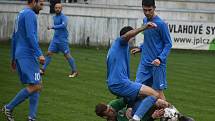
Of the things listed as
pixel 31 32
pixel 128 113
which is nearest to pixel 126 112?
pixel 128 113

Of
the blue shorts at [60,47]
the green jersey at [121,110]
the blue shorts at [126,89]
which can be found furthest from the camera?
the blue shorts at [60,47]

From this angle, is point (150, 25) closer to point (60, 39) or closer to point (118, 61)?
point (118, 61)

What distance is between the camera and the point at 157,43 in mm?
11203

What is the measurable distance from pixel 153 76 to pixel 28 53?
2.13 m

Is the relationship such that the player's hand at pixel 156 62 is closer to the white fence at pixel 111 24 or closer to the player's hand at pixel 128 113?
the player's hand at pixel 128 113

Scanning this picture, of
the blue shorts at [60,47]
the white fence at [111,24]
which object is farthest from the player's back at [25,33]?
the white fence at [111,24]

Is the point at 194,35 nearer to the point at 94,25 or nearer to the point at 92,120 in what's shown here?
the point at 94,25

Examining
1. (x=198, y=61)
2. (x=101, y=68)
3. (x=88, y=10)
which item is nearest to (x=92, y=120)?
(x=101, y=68)

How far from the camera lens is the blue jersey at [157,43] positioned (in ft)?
36.4

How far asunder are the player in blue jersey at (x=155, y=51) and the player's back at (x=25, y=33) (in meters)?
1.75

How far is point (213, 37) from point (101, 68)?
1133 centimetres

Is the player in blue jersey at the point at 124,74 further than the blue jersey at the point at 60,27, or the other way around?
the blue jersey at the point at 60,27

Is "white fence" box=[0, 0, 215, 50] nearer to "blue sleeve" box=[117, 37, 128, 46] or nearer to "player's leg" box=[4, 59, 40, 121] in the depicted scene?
"player's leg" box=[4, 59, 40, 121]

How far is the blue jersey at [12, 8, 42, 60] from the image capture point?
35.7 feet
